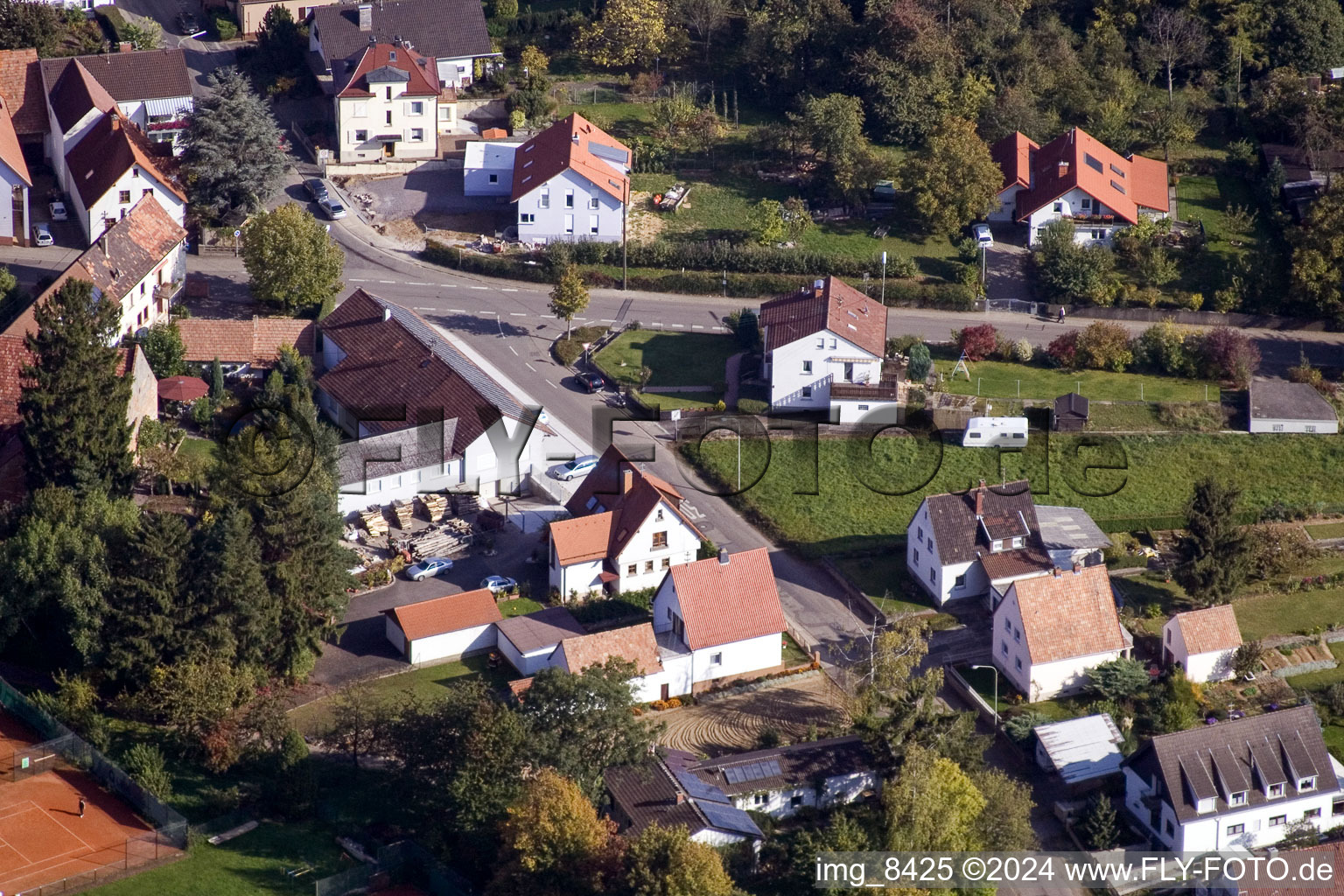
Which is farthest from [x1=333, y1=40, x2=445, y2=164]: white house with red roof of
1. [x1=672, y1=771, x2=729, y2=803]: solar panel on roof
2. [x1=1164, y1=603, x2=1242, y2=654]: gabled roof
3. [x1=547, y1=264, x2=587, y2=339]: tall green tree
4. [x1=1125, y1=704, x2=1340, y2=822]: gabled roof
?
[x1=1125, y1=704, x2=1340, y2=822]: gabled roof

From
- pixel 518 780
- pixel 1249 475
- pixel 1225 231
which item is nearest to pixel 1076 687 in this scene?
pixel 1249 475

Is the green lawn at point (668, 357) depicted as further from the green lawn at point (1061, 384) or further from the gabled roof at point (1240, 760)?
the gabled roof at point (1240, 760)

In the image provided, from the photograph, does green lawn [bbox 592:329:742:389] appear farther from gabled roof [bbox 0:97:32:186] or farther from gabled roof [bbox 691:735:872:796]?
gabled roof [bbox 0:97:32:186]

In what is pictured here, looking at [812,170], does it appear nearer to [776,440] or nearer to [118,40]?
[776,440]

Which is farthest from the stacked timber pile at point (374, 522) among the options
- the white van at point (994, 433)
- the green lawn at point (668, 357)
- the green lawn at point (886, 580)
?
the white van at point (994, 433)

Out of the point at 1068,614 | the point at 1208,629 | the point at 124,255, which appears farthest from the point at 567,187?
the point at 1208,629

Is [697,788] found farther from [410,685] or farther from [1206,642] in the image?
[1206,642]
